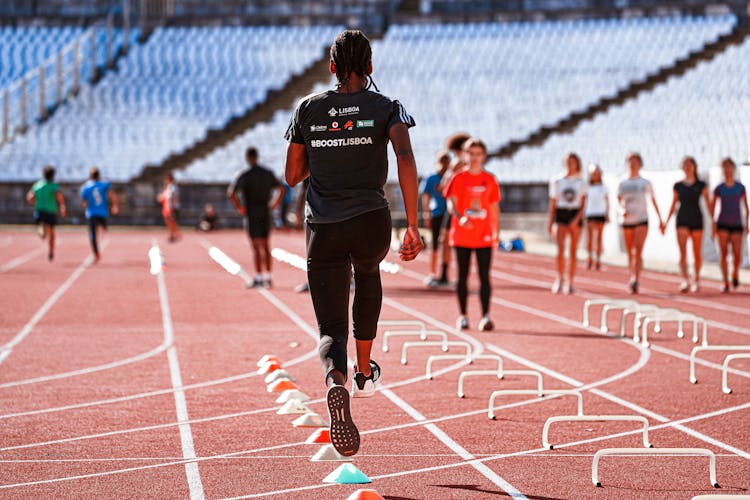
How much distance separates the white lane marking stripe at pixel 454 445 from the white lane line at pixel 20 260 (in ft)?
49.2

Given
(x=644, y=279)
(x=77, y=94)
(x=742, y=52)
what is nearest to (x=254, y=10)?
(x=77, y=94)

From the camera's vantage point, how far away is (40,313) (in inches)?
588

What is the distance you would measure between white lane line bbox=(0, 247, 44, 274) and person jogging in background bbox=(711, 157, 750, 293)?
11.7 metres

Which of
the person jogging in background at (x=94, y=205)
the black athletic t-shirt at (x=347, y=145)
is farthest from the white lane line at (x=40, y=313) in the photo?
the black athletic t-shirt at (x=347, y=145)

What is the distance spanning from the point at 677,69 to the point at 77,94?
20.1 meters

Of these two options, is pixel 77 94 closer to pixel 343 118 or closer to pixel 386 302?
pixel 386 302

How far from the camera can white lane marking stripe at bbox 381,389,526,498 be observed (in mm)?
5816

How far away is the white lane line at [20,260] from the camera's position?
22.9m

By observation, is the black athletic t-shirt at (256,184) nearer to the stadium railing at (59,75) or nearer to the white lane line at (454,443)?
the white lane line at (454,443)

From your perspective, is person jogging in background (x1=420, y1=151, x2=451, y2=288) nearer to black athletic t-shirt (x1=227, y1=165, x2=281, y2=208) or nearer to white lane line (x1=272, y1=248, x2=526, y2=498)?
black athletic t-shirt (x1=227, y1=165, x2=281, y2=208)

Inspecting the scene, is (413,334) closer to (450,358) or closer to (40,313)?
(450,358)

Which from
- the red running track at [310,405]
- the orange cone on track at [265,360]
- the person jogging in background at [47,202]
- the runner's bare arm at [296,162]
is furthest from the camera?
the person jogging in background at [47,202]

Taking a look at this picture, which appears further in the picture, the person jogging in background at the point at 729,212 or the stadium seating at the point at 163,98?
the stadium seating at the point at 163,98

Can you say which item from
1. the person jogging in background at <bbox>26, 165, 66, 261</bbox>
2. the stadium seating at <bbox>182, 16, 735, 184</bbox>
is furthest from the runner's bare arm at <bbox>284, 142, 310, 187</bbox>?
the stadium seating at <bbox>182, 16, 735, 184</bbox>
